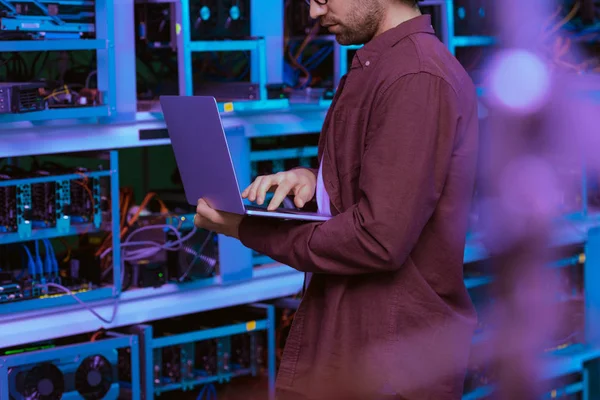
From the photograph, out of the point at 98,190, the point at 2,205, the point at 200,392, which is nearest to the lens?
the point at 2,205

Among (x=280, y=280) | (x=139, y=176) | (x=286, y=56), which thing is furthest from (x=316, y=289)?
(x=139, y=176)

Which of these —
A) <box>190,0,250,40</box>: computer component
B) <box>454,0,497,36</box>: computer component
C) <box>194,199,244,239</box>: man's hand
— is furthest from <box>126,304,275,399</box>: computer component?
<box>454,0,497,36</box>: computer component

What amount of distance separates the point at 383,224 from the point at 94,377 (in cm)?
130

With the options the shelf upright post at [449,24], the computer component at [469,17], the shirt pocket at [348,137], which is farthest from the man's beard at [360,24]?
the computer component at [469,17]

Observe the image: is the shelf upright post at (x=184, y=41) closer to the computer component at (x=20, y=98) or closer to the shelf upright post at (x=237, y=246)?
the shelf upright post at (x=237, y=246)

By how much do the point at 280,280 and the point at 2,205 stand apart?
3.06 feet

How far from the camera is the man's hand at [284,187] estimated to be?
1534mm

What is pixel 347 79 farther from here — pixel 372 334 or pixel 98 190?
pixel 98 190

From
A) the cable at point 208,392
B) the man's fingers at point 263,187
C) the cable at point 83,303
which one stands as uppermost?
the man's fingers at point 263,187

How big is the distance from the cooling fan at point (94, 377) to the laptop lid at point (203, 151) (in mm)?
907

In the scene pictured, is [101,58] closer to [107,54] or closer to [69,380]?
[107,54]

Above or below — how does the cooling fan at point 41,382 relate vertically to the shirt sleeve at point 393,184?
below

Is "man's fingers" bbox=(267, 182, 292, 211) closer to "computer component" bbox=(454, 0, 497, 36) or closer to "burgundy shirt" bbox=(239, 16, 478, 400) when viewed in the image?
"burgundy shirt" bbox=(239, 16, 478, 400)

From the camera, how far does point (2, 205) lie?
2.29m
